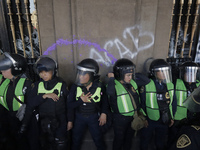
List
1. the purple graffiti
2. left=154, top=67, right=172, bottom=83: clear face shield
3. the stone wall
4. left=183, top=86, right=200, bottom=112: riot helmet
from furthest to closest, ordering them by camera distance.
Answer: the purple graffiti → the stone wall → left=154, top=67, right=172, bottom=83: clear face shield → left=183, top=86, right=200, bottom=112: riot helmet

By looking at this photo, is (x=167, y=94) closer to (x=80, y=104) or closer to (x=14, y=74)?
(x=80, y=104)

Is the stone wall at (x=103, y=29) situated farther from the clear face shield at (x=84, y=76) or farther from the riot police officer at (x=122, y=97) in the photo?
the clear face shield at (x=84, y=76)

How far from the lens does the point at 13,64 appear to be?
2.47 metres

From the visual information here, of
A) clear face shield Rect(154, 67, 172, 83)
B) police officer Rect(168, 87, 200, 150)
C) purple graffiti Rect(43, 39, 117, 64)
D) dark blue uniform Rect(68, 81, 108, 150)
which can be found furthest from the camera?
purple graffiti Rect(43, 39, 117, 64)

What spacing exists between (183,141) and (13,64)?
2632mm

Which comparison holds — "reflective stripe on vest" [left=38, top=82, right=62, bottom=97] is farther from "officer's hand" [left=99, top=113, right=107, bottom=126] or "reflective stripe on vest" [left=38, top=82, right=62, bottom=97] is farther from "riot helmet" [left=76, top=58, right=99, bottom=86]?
"officer's hand" [left=99, top=113, right=107, bottom=126]

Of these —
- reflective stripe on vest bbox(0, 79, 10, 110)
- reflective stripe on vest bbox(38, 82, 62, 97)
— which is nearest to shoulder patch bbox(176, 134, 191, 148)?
reflective stripe on vest bbox(38, 82, 62, 97)

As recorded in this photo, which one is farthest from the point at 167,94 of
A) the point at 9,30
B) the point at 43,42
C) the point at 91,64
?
the point at 9,30

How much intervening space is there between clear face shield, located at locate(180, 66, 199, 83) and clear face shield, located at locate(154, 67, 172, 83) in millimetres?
325

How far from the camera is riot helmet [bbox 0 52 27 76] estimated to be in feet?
7.98

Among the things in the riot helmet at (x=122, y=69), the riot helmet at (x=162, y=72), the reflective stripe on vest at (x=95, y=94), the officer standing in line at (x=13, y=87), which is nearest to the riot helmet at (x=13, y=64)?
the officer standing in line at (x=13, y=87)

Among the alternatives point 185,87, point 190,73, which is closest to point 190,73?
point 190,73

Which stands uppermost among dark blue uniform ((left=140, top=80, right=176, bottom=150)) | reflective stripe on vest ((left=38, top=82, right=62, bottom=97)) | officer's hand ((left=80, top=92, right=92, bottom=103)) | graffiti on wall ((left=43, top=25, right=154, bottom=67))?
graffiti on wall ((left=43, top=25, right=154, bottom=67))

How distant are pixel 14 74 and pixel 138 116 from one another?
2.27 metres
